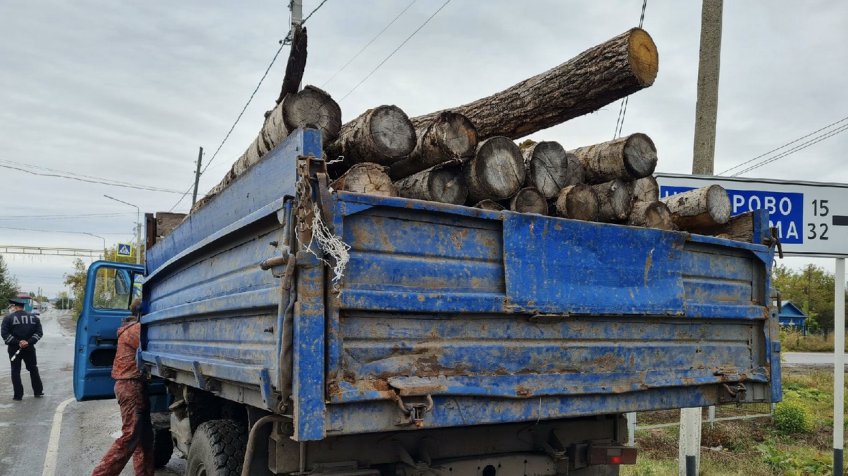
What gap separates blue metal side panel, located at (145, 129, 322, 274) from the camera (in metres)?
2.83

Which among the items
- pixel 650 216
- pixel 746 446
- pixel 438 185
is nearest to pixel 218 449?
pixel 438 185

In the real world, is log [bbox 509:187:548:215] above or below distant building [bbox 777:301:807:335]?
above

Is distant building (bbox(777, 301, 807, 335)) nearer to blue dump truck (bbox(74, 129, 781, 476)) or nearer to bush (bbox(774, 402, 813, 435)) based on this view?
bush (bbox(774, 402, 813, 435))

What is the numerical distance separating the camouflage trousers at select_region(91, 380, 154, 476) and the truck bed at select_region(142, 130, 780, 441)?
6.32 feet

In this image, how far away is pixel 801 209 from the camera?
6324mm

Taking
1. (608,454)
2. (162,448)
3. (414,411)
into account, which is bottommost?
(162,448)

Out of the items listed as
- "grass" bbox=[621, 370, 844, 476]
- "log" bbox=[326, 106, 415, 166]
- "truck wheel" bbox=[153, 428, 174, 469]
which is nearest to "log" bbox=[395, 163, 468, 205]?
"log" bbox=[326, 106, 415, 166]

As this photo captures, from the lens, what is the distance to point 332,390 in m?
2.66

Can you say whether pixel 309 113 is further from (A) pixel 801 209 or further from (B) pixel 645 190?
(A) pixel 801 209

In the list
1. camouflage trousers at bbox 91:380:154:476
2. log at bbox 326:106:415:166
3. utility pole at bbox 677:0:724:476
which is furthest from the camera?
utility pole at bbox 677:0:724:476

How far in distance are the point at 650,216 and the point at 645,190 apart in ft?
0.95

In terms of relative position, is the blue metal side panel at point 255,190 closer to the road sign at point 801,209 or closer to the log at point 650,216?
the log at point 650,216

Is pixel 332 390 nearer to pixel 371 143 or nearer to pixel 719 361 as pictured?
pixel 371 143

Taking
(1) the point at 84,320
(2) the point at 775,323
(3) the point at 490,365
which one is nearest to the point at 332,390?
(3) the point at 490,365
